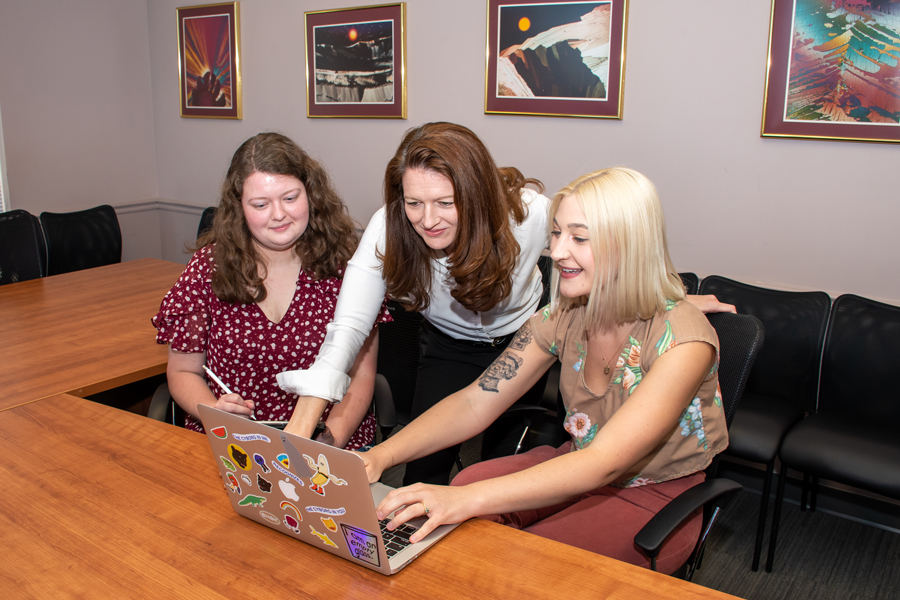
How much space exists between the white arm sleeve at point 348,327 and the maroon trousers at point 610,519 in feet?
1.23

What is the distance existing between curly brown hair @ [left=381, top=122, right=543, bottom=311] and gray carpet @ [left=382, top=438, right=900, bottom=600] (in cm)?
137

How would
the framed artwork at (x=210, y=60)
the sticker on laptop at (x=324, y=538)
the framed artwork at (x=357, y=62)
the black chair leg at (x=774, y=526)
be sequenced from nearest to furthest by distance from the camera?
the sticker on laptop at (x=324, y=538)
the black chair leg at (x=774, y=526)
the framed artwork at (x=357, y=62)
the framed artwork at (x=210, y=60)

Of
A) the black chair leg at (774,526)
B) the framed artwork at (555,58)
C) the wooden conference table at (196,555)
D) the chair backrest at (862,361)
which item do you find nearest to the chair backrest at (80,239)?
the framed artwork at (555,58)

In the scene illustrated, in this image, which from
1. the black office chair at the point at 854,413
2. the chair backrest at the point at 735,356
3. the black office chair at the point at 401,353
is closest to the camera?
the chair backrest at the point at 735,356

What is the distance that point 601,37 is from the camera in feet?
11.0

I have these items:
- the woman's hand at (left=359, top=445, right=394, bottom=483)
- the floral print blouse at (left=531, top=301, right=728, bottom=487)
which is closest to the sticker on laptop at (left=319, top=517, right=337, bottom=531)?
the woman's hand at (left=359, top=445, right=394, bottom=483)

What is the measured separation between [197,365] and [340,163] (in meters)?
2.69

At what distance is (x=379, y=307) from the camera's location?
1866 millimetres

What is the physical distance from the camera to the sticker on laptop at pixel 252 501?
1.20 meters

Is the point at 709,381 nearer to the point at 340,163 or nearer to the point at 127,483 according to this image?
the point at 127,483

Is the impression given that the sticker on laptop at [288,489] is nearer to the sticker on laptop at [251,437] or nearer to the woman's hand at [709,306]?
the sticker on laptop at [251,437]

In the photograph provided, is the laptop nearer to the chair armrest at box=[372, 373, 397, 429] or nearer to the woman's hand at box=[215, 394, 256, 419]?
the woman's hand at box=[215, 394, 256, 419]

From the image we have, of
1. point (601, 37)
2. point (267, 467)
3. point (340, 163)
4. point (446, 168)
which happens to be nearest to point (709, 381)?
point (446, 168)

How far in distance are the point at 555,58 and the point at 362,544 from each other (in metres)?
2.98
